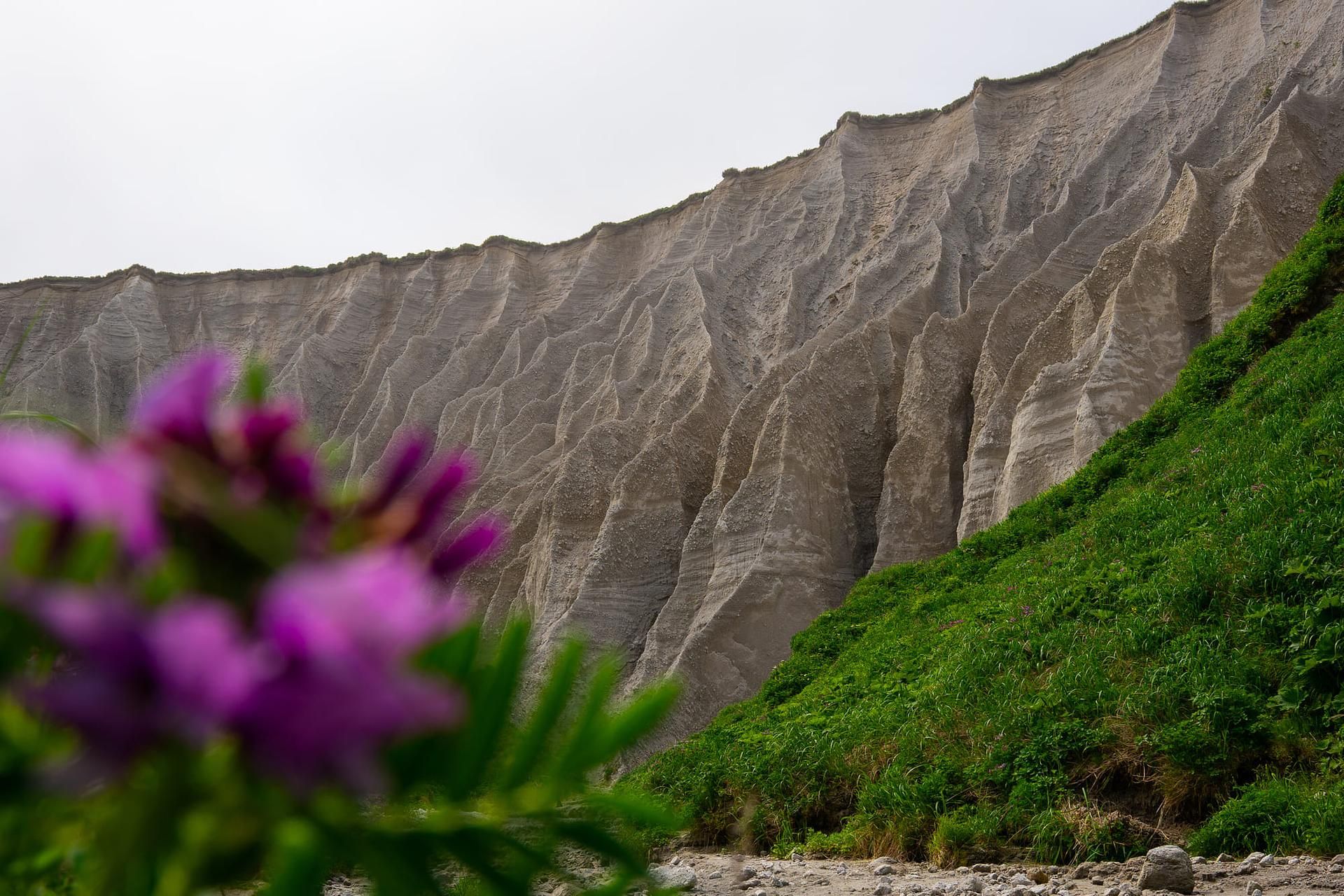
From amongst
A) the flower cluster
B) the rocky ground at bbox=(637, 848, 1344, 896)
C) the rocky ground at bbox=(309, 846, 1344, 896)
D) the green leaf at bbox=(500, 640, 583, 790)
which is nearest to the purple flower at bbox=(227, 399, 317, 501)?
the flower cluster

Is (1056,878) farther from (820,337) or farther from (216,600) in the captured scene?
(820,337)

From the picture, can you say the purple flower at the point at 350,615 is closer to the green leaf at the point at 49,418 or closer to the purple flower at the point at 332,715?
the purple flower at the point at 332,715

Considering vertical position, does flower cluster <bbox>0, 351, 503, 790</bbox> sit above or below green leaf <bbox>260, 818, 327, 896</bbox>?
above

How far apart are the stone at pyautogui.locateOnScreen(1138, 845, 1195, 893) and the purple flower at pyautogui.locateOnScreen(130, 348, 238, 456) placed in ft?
21.1

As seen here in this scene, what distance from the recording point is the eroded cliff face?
20.8 metres

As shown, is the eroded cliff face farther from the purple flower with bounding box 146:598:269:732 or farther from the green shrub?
the purple flower with bounding box 146:598:269:732

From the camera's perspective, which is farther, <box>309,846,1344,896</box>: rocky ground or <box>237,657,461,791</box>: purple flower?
<box>309,846,1344,896</box>: rocky ground

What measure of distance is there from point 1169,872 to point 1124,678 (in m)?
2.78

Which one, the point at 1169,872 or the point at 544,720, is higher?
the point at 544,720

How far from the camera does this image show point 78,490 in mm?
413

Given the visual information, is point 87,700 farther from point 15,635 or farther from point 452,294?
point 452,294

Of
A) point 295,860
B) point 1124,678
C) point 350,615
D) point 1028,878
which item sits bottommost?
point 1028,878

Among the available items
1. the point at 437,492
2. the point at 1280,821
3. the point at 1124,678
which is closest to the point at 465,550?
the point at 437,492

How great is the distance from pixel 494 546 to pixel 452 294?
→ 1798 inches
